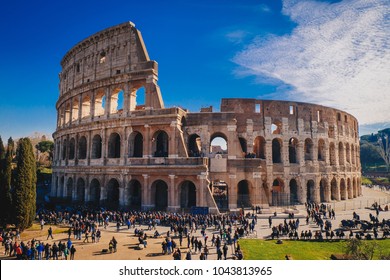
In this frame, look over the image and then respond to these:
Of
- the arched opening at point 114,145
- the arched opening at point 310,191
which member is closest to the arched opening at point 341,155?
the arched opening at point 310,191

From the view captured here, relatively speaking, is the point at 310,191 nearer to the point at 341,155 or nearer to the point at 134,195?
the point at 341,155

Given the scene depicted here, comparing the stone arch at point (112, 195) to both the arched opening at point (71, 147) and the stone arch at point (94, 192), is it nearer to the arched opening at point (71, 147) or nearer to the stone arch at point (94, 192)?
the stone arch at point (94, 192)

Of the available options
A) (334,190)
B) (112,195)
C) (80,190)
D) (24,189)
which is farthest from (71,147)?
(334,190)

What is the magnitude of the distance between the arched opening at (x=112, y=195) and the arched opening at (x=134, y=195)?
1.49 m

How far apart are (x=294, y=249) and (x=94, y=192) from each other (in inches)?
903

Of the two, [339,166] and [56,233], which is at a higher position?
[339,166]

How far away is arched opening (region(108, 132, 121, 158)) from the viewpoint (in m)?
29.0

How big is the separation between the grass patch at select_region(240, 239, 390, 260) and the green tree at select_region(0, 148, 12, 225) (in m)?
16.7

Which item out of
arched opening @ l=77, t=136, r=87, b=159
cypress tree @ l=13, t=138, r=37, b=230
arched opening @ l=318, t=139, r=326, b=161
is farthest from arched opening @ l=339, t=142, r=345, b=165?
cypress tree @ l=13, t=138, r=37, b=230

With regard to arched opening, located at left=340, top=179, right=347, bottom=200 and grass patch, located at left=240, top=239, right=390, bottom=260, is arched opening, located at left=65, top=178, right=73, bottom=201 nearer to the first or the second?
grass patch, located at left=240, top=239, right=390, bottom=260

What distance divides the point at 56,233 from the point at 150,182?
9077 mm
